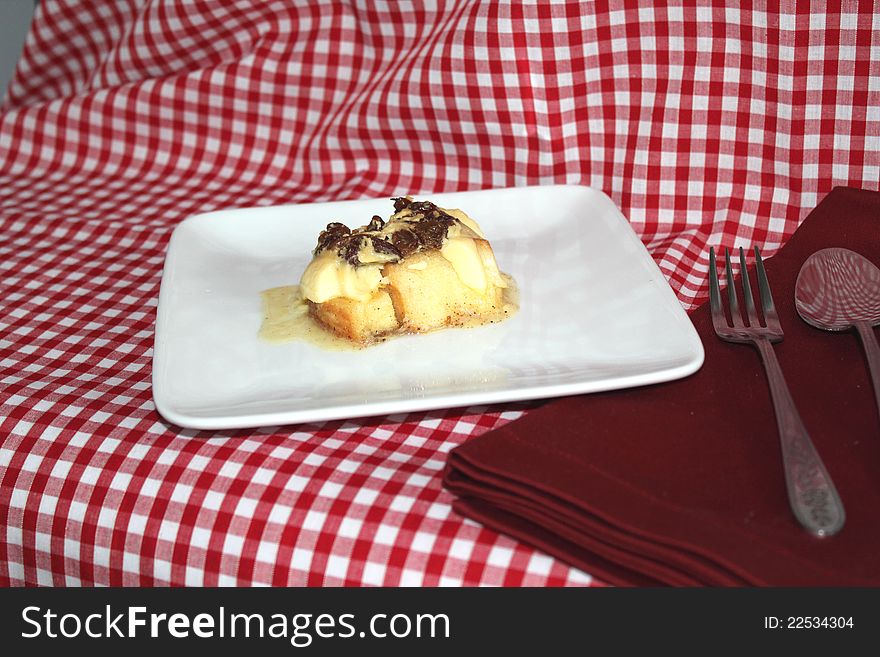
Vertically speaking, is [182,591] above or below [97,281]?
below

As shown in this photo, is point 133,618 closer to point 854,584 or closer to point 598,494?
point 598,494

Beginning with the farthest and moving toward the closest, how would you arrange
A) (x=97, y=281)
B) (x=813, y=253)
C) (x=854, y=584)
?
1. (x=97, y=281)
2. (x=813, y=253)
3. (x=854, y=584)

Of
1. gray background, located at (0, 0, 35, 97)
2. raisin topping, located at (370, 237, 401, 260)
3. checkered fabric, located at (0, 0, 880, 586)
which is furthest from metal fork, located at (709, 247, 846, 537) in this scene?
gray background, located at (0, 0, 35, 97)

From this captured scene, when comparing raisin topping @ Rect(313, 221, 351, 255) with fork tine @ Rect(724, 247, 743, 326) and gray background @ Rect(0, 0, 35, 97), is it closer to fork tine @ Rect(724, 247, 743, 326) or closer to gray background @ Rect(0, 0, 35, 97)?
fork tine @ Rect(724, 247, 743, 326)

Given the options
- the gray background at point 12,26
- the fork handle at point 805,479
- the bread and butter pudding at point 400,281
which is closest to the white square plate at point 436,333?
the bread and butter pudding at point 400,281

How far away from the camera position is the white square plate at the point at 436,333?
1064 mm

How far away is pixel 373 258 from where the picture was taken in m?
1.24

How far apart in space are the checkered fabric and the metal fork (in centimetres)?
19

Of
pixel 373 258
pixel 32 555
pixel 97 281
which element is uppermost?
pixel 373 258

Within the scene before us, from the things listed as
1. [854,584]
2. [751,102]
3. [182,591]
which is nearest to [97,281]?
[182,591]

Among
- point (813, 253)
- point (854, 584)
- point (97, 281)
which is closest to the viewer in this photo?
point (854, 584)

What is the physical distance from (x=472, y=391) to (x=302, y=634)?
0.28 metres

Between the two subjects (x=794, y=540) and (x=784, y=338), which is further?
(x=784, y=338)

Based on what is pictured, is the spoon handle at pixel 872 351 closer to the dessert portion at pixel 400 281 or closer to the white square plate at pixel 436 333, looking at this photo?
the white square plate at pixel 436 333
